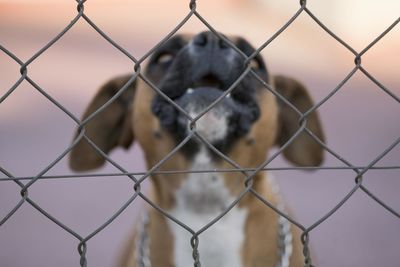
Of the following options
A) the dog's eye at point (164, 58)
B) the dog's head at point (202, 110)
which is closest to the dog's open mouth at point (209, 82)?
the dog's head at point (202, 110)

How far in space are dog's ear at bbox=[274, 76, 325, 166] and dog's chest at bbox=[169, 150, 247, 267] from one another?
0.51 meters

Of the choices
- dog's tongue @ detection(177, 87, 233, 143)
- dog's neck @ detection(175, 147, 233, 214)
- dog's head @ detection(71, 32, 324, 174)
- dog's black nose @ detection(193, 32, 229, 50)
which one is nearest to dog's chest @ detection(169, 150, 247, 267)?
dog's neck @ detection(175, 147, 233, 214)

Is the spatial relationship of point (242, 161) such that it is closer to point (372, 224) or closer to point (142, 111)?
point (142, 111)

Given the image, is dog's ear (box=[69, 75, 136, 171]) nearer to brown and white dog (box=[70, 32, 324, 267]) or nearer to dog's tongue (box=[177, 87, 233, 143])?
brown and white dog (box=[70, 32, 324, 267])

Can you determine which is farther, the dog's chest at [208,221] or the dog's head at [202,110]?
the dog's chest at [208,221]

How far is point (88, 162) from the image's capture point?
3238 millimetres

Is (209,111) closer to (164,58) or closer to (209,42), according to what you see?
(209,42)

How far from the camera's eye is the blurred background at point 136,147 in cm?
468

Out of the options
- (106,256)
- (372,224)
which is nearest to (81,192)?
(106,256)

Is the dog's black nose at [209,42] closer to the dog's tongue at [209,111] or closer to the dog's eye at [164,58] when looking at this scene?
the dog's tongue at [209,111]

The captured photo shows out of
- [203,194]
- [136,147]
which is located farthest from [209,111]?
[136,147]

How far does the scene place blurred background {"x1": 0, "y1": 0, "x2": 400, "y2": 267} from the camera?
4.68 meters

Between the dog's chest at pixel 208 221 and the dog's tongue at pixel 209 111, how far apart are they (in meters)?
0.25

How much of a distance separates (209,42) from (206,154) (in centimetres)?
42
